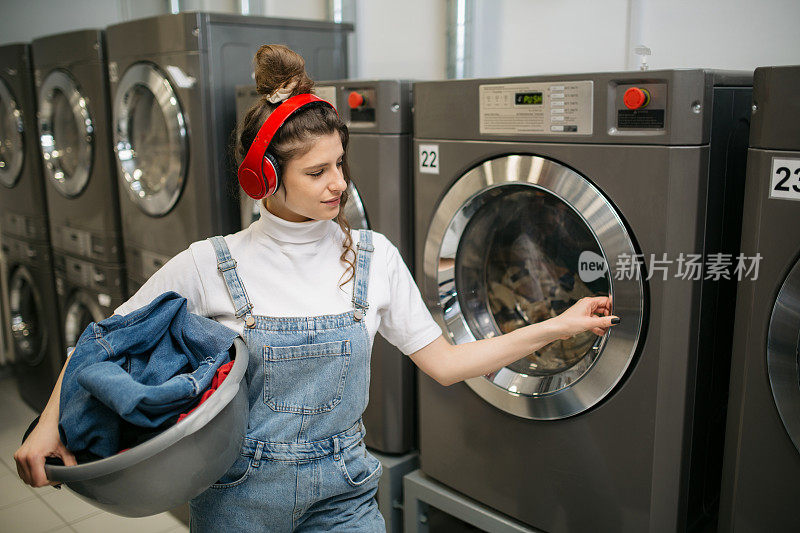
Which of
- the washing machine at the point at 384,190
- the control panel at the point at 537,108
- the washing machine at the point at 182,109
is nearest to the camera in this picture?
the control panel at the point at 537,108

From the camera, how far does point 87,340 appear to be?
1.22 m

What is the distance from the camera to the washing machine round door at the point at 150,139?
2.61m

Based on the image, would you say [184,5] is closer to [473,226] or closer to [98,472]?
[473,226]

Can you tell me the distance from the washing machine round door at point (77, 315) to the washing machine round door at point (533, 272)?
2.13 meters

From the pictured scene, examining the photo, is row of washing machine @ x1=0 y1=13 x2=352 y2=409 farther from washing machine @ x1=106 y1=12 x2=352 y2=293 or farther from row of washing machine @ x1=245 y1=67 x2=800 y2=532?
row of washing machine @ x1=245 y1=67 x2=800 y2=532

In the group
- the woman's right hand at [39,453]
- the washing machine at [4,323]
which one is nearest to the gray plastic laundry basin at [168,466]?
the woman's right hand at [39,453]

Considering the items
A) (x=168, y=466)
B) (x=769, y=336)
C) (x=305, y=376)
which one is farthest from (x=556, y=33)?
(x=168, y=466)

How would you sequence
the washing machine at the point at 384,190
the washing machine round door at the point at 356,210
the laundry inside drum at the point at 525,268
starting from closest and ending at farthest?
the laundry inside drum at the point at 525,268 < the washing machine at the point at 384,190 < the washing machine round door at the point at 356,210

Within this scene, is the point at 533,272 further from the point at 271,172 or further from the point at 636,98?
the point at 271,172

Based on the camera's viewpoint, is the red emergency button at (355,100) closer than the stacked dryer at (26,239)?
Yes

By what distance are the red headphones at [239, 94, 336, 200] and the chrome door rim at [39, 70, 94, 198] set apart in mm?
2151

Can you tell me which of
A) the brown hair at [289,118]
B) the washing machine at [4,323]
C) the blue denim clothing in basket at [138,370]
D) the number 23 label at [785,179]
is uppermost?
the brown hair at [289,118]

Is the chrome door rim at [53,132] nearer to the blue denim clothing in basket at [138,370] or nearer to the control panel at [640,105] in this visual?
the blue denim clothing in basket at [138,370]

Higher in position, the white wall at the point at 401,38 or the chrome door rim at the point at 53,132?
the white wall at the point at 401,38
